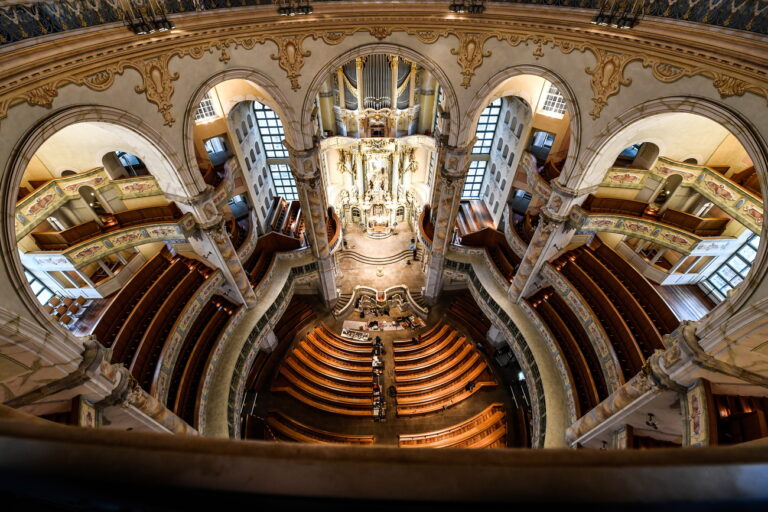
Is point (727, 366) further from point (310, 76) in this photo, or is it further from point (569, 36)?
point (310, 76)

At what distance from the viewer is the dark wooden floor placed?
45.6 feet

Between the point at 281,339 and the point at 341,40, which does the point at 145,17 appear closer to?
the point at 341,40

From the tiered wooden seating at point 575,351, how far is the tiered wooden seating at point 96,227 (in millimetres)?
15876

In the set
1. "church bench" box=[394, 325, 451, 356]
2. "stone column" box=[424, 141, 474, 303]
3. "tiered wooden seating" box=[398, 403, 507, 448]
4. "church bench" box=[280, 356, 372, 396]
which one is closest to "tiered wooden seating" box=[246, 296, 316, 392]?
"church bench" box=[280, 356, 372, 396]

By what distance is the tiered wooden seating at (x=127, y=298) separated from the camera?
12344 mm

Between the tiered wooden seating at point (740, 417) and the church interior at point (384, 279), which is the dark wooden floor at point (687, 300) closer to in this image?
the church interior at point (384, 279)

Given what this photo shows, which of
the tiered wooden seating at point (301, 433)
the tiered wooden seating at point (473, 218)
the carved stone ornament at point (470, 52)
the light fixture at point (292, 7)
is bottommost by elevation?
the tiered wooden seating at point (301, 433)

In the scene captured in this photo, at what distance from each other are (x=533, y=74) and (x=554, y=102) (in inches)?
195

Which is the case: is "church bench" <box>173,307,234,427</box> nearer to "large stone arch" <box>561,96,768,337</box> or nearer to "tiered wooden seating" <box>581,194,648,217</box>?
"large stone arch" <box>561,96,768,337</box>

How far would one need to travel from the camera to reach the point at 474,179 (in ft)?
74.6

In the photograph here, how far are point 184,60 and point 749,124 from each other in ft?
47.6

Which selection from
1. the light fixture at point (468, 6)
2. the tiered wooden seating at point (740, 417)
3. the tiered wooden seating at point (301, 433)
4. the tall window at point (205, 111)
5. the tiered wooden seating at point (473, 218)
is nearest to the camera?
the tiered wooden seating at point (740, 417)

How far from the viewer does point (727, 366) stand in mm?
7508

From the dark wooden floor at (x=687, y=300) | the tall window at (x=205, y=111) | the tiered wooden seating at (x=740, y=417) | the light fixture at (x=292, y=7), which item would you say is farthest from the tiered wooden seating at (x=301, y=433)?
the light fixture at (x=292, y=7)
